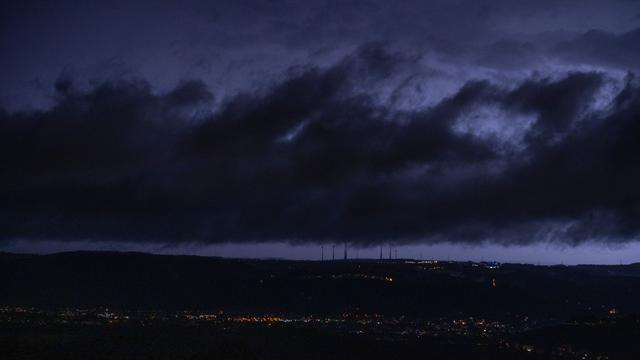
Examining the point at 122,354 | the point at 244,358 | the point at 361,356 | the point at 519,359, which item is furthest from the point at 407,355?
the point at 244,358

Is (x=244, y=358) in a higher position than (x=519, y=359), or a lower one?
higher

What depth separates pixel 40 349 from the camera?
545 ft

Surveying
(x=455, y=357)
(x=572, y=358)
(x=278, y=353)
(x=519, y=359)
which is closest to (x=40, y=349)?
(x=278, y=353)

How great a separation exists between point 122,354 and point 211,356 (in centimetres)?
7120

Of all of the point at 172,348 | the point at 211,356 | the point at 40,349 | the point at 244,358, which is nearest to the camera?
the point at 244,358

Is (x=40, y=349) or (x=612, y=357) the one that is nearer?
(x=40, y=349)

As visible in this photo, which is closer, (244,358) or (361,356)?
(244,358)

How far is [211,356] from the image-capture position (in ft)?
367

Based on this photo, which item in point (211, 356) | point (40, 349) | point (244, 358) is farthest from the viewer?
point (40, 349)

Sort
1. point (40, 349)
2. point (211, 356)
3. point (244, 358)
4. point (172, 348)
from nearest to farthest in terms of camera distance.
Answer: point (244, 358) → point (211, 356) → point (40, 349) → point (172, 348)

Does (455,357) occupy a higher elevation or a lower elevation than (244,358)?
lower

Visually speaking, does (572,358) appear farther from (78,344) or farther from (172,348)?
(78,344)

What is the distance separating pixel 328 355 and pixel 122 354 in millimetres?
51932

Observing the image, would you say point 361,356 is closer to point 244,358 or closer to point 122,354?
point 122,354
